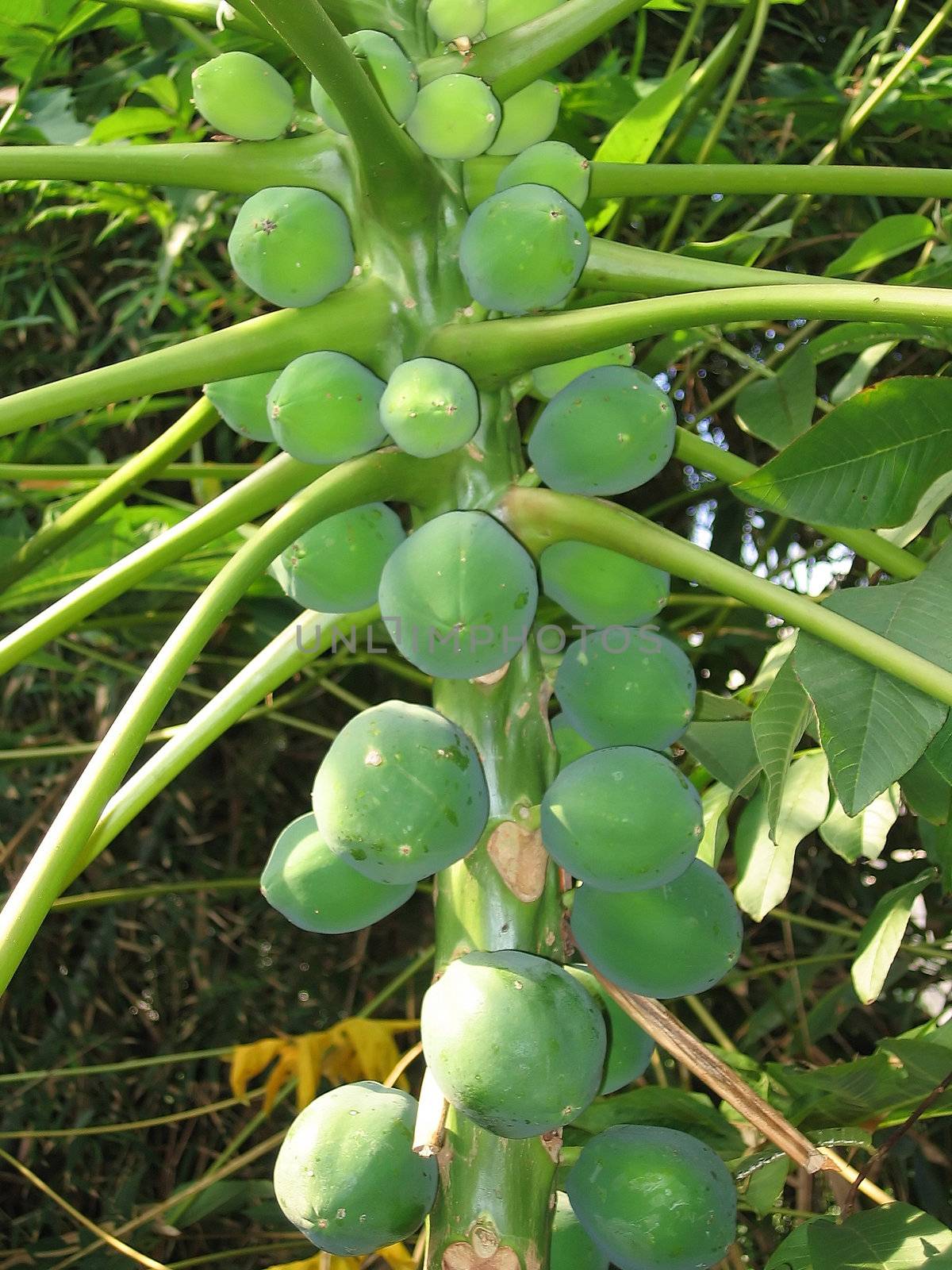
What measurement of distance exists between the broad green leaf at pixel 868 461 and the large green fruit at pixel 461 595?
160mm

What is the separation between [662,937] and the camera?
810 mm

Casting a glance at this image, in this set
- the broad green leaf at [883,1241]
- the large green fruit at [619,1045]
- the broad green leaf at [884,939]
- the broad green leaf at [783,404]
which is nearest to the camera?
the broad green leaf at [883,1241]

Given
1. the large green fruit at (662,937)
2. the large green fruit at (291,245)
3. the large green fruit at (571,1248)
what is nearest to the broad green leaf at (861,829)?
the large green fruit at (662,937)

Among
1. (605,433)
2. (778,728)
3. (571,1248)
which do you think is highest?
(605,433)

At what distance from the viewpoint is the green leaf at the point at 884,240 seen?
1241 mm

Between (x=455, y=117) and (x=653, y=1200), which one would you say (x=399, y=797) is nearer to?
(x=653, y=1200)

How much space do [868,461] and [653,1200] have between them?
1.62 ft

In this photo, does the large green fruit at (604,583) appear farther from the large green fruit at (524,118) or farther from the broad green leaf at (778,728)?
the large green fruit at (524,118)

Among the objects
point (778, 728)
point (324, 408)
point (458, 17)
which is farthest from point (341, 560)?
point (458, 17)

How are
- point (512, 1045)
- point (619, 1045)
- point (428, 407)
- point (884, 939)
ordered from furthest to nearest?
point (884, 939)
point (619, 1045)
point (428, 407)
point (512, 1045)

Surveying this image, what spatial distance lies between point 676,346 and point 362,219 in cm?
62

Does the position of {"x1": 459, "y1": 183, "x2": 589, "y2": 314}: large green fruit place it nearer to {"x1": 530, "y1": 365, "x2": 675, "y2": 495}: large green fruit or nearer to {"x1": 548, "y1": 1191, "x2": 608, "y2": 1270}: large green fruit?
{"x1": 530, "y1": 365, "x2": 675, "y2": 495}: large green fruit

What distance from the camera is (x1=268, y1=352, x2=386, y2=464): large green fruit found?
2.72ft

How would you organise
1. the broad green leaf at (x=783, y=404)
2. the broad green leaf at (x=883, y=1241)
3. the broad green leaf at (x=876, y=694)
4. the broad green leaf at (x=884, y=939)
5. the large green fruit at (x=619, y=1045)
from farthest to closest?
the broad green leaf at (x=783, y=404) < the broad green leaf at (x=884, y=939) < the large green fruit at (x=619, y=1045) < the broad green leaf at (x=883, y=1241) < the broad green leaf at (x=876, y=694)
